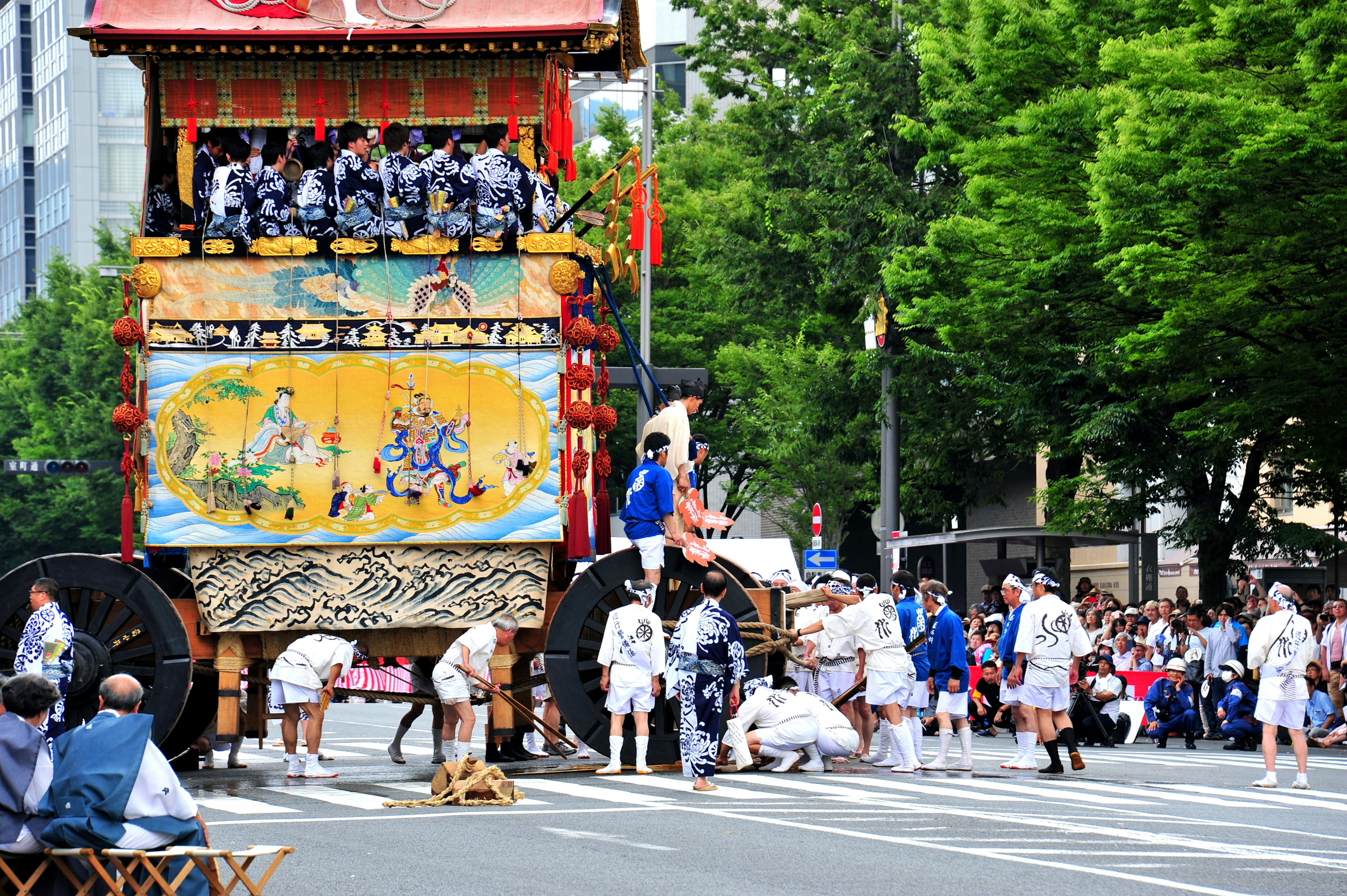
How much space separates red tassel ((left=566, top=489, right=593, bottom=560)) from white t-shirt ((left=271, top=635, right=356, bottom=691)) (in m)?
2.15

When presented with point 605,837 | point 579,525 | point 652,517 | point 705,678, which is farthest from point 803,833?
point 652,517

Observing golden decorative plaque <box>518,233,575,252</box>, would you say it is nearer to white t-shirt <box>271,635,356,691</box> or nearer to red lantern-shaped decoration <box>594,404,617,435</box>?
red lantern-shaped decoration <box>594,404,617,435</box>

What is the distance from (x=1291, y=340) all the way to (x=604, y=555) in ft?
35.1

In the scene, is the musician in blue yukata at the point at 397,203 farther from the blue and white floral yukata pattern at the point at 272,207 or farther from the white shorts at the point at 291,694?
the white shorts at the point at 291,694

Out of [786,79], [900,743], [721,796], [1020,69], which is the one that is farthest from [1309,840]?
[786,79]

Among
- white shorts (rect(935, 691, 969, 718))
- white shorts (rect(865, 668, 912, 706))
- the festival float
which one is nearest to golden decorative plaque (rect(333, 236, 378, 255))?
the festival float

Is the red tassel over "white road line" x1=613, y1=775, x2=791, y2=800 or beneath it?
over

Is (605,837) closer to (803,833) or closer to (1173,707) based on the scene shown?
(803,833)

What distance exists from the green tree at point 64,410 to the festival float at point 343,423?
37188mm

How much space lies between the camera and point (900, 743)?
693 inches

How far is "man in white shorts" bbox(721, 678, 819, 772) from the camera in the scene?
17.6 meters

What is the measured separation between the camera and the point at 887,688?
17531mm

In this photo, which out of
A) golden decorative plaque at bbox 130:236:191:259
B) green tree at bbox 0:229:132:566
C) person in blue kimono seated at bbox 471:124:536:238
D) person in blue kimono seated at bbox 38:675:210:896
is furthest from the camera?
green tree at bbox 0:229:132:566

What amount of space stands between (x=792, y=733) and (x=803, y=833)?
5.42 m
